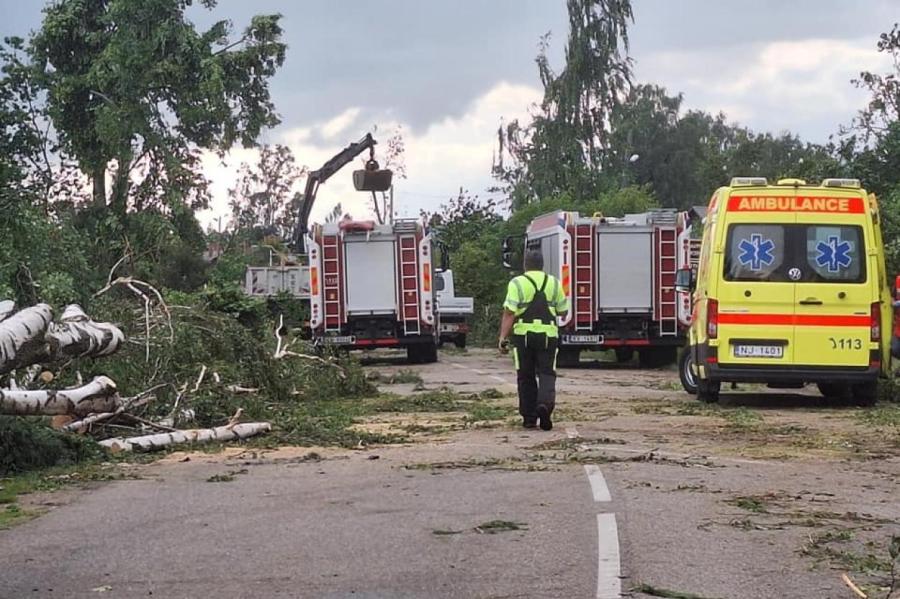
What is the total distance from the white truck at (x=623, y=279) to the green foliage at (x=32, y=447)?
49.0ft

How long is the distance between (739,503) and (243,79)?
30.9 m

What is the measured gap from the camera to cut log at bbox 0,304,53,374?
9.19 meters

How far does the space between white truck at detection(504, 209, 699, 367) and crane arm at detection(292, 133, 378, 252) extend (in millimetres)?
10730

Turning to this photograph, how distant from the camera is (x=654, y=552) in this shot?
6.38 metres

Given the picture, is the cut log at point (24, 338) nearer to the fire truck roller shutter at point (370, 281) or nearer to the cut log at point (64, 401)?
the cut log at point (64, 401)

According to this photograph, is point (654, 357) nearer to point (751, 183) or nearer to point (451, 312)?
point (451, 312)

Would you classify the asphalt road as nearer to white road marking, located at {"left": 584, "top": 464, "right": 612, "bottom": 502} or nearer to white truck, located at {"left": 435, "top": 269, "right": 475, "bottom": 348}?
white road marking, located at {"left": 584, "top": 464, "right": 612, "bottom": 502}

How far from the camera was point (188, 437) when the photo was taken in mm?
11289

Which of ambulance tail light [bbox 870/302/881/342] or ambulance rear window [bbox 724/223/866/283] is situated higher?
ambulance rear window [bbox 724/223/866/283]

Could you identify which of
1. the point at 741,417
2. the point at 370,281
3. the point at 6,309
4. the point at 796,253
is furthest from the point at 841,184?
the point at 370,281

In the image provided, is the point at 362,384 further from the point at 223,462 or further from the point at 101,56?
the point at 101,56

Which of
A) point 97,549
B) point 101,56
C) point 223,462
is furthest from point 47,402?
point 101,56

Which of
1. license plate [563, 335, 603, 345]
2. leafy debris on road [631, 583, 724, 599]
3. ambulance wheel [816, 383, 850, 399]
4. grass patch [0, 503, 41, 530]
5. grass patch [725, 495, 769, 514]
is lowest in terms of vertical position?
leafy debris on road [631, 583, 724, 599]

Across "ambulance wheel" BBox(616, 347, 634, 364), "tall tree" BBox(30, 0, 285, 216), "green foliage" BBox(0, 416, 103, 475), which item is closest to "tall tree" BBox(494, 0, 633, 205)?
"tall tree" BBox(30, 0, 285, 216)
